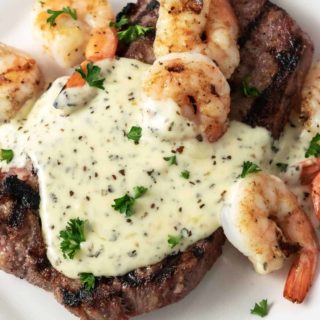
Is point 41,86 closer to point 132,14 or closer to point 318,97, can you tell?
point 132,14

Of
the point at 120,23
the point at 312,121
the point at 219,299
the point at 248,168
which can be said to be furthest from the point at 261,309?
the point at 120,23

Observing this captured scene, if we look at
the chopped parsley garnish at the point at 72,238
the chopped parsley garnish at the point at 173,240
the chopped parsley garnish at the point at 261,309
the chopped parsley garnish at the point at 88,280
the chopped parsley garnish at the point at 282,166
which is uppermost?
the chopped parsley garnish at the point at 282,166

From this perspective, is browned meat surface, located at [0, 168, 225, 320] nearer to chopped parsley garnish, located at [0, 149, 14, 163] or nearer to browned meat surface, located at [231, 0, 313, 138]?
chopped parsley garnish, located at [0, 149, 14, 163]

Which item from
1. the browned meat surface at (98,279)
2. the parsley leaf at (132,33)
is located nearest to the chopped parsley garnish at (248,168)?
the browned meat surface at (98,279)

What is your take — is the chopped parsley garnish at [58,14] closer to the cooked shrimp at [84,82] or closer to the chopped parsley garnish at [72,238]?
the cooked shrimp at [84,82]

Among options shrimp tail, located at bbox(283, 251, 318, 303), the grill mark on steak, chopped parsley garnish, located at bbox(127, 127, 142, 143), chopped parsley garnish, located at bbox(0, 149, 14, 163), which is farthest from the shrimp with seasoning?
chopped parsley garnish, located at bbox(0, 149, 14, 163)

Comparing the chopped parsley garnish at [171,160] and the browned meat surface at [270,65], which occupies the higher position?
the browned meat surface at [270,65]

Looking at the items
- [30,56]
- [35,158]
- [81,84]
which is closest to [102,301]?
[35,158]
